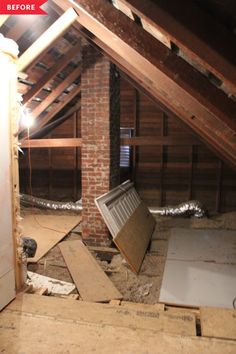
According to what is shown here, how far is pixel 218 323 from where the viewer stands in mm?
1933

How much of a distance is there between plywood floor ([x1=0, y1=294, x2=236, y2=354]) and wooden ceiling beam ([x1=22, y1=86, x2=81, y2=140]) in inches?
163

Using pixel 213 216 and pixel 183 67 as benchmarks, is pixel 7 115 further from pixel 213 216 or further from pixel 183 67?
pixel 213 216

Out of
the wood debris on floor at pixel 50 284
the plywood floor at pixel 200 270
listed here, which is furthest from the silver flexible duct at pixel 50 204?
the wood debris on floor at pixel 50 284

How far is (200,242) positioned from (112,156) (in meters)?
1.73

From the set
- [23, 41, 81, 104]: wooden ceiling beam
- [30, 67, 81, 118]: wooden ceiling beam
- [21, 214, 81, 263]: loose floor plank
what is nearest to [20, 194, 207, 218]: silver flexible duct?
[21, 214, 81, 263]: loose floor plank

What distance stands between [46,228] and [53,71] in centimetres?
242

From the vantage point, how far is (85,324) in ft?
6.29

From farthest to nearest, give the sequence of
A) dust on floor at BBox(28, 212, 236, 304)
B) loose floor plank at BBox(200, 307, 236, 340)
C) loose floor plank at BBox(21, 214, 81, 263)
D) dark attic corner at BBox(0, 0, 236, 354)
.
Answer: loose floor plank at BBox(21, 214, 81, 263) < dust on floor at BBox(28, 212, 236, 304) < loose floor plank at BBox(200, 307, 236, 340) < dark attic corner at BBox(0, 0, 236, 354)

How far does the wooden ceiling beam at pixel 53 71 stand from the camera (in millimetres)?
4027

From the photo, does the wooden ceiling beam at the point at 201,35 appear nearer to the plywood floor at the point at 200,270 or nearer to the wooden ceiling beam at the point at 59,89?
the plywood floor at the point at 200,270

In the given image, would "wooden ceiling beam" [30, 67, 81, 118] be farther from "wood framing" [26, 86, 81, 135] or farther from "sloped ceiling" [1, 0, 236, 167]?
"sloped ceiling" [1, 0, 236, 167]

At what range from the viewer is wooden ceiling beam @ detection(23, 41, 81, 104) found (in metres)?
4.03

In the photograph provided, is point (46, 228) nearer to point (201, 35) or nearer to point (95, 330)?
point (95, 330)

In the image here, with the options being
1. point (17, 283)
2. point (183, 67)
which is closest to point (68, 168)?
point (17, 283)
